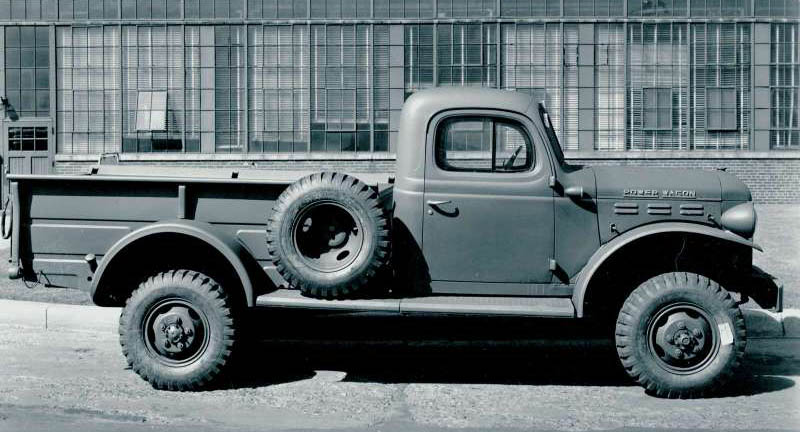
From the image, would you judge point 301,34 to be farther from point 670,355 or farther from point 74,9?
point 670,355

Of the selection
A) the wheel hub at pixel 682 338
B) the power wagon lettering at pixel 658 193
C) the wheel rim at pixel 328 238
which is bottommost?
the wheel hub at pixel 682 338

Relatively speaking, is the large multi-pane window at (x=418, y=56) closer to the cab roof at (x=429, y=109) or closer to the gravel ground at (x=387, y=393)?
the gravel ground at (x=387, y=393)

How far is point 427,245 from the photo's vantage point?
6223 mm

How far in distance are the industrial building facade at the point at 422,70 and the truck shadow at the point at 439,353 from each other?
13136 millimetres

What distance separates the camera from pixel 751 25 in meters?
21.1

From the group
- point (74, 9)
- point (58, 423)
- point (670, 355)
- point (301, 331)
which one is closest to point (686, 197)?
point (670, 355)

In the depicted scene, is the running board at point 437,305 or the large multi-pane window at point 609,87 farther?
the large multi-pane window at point 609,87

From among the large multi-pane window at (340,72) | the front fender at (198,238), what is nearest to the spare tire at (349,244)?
the front fender at (198,238)

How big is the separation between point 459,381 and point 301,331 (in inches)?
78.3

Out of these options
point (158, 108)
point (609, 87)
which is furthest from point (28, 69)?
point (609, 87)

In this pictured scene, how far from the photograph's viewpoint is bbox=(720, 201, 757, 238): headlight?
621 centimetres

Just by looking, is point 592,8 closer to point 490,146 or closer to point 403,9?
point 403,9

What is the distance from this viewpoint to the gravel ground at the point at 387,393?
544cm

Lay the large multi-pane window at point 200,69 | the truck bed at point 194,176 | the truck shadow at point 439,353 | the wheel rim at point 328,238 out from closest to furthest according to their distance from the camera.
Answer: the wheel rim at point 328,238 → the truck bed at point 194,176 → the truck shadow at point 439,353 → the large multi-pane window at point 200,69
